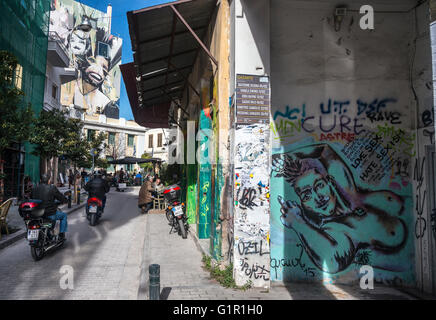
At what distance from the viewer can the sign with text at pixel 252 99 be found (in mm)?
4738

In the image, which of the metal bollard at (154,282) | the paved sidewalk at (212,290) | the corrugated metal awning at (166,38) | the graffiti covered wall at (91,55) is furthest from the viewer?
the graffiti covered wall at (91,55)

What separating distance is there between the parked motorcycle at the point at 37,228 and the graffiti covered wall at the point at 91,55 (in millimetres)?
48912

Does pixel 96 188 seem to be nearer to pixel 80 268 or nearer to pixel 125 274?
pixel 80 268

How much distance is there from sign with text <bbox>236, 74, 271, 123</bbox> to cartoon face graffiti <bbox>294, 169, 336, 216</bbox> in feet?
3.88

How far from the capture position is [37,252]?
6.20 m

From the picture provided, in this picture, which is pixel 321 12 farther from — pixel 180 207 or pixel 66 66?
pixel 66 66

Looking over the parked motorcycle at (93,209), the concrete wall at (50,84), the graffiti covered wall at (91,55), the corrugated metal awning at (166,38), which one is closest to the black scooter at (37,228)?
the parked motorcycle at (93,209)

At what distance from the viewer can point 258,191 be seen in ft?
15.3

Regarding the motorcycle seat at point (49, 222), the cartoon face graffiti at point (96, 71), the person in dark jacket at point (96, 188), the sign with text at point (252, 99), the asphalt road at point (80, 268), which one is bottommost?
the asphalt road at point (80, 268)

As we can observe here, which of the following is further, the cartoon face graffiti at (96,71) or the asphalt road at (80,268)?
the cartoon face graffiti at (96,71)

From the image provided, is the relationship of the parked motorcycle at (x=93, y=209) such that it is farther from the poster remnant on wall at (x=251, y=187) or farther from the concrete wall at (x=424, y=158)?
the concrete wall at (x=424, y=158)

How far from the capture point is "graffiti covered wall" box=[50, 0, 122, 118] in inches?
2142
